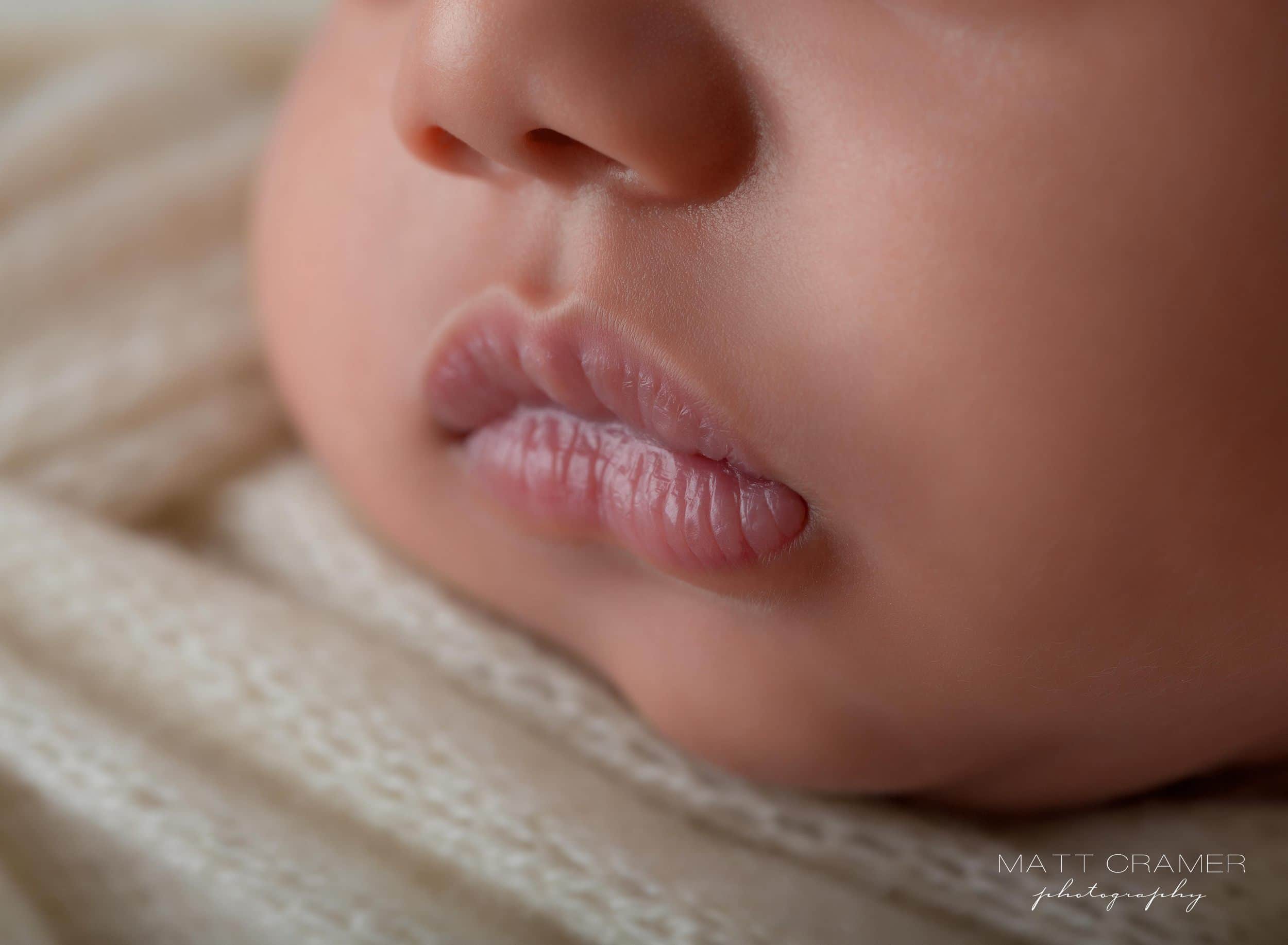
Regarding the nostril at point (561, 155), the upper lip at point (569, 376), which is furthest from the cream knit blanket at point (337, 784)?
the nostril at point (561, 155)

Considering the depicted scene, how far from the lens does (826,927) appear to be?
45cm

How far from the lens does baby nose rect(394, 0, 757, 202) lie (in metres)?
0.37

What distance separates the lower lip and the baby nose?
105 mm

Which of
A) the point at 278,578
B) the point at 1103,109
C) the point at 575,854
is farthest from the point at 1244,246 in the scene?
the point at 278,578

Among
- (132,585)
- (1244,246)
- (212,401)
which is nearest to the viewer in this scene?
(1244,246)

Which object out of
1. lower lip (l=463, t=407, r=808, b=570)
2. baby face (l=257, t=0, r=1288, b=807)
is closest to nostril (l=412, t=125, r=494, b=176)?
baby face (l=257, t=0, r=1288, b=807)

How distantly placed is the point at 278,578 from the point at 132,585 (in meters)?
0.08

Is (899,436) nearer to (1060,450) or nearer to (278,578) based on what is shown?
(1060,450)

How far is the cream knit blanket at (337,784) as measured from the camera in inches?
18.0

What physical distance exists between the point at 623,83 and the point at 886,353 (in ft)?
0.41

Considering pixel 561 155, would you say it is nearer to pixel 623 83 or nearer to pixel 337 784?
pixel 623 83

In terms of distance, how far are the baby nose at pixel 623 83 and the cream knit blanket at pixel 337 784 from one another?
0.27 meters

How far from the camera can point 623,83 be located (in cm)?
37

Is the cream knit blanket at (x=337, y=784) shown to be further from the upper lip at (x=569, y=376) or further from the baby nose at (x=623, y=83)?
the baby nose at (x=623, y=83)
